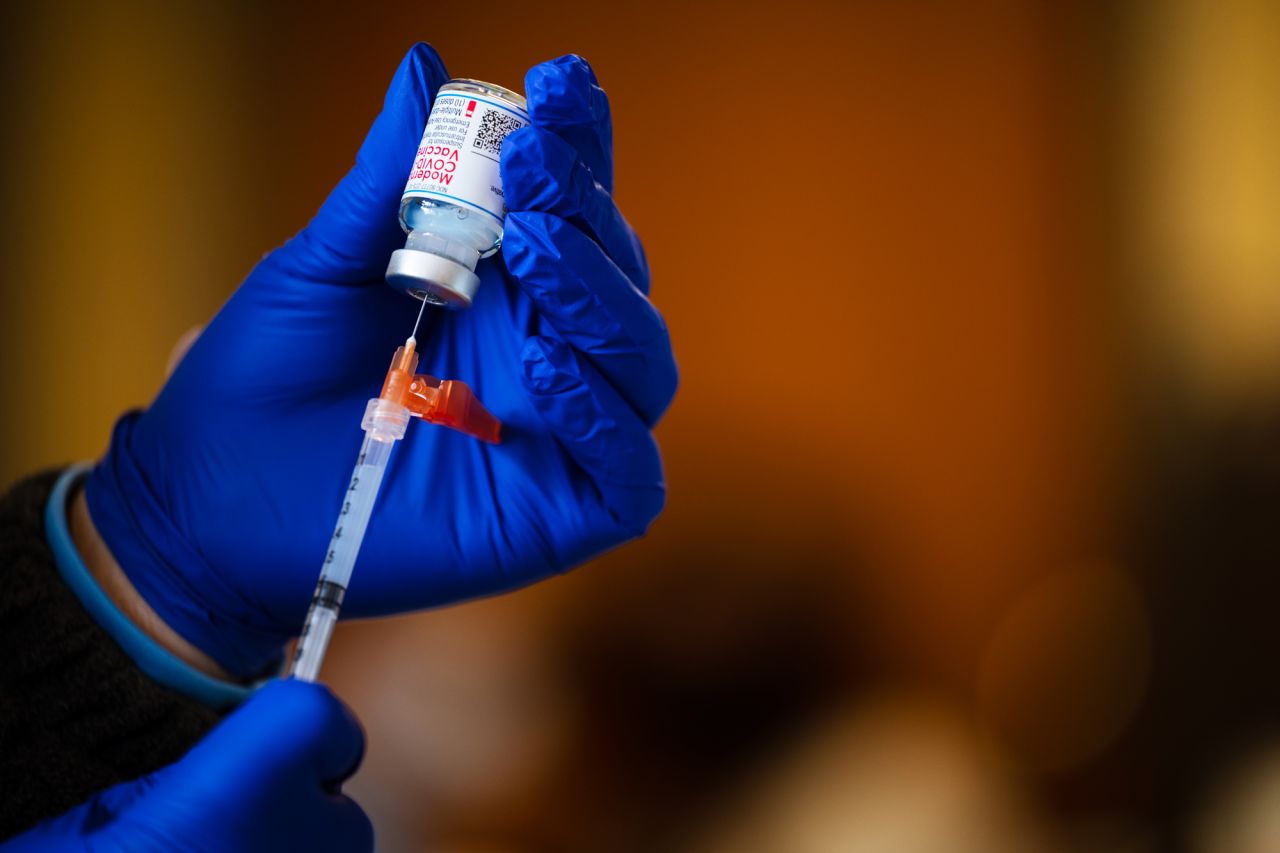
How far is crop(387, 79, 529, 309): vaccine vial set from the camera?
681 mm

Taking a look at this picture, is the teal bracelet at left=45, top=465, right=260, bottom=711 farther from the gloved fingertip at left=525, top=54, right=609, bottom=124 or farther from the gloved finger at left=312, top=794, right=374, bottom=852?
the gloved fingertip at left=525, top=54, right=609, bottom=124

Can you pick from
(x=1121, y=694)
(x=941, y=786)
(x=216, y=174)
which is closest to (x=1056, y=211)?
(x=1121, y=694)

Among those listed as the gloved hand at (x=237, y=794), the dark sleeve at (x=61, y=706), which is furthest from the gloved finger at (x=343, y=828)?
the dark sleeve at (x=61, y=706)

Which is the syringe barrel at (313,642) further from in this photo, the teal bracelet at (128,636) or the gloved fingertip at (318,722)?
the teal bracelet at (128,636)

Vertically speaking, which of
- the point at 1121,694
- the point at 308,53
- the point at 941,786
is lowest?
the point at 941,786

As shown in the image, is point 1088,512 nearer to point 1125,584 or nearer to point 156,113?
point 1125,584

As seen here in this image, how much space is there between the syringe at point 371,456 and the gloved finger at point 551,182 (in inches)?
5.5

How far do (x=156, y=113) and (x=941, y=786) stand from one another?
181 centimetres

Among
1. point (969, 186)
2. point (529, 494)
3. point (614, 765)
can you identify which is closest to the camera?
point (529, 494)

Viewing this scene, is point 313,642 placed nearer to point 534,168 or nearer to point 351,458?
point 351,458

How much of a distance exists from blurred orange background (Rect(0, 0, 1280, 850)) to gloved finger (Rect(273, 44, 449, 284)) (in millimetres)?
881

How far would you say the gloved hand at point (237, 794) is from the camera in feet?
2.03

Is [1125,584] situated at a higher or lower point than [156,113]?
lower

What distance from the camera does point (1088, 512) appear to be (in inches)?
66.1
